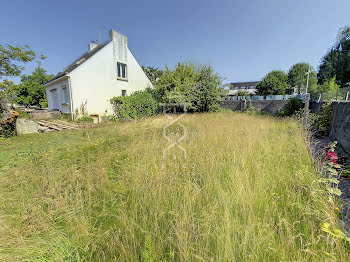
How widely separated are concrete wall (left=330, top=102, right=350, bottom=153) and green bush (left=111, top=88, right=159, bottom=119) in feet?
34.4

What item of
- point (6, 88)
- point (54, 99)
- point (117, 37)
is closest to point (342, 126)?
point (6, 88)

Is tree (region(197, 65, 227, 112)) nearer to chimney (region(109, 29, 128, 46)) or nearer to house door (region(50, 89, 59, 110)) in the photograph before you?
chimney (region(109, 29, 128, 46))

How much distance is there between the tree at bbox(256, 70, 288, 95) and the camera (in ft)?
96.3

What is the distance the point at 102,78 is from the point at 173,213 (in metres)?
13.4

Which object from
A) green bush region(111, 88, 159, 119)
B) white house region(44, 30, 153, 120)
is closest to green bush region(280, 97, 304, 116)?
green bush region(111, 88, 159, 119)

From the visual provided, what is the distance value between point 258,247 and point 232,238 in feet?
0.69

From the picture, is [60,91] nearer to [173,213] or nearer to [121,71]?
[121,71]

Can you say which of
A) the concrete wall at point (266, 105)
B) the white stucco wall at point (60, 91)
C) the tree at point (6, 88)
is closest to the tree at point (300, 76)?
the concrete wall at point (266, 105)

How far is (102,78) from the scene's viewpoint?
1216 centimetres

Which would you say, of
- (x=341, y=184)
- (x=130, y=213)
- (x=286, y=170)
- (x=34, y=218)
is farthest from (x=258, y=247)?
(x=341, y=184)

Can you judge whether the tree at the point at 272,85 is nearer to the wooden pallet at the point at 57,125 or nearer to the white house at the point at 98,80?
the white house at the point at 98,80

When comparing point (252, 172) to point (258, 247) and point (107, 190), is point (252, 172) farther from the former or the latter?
Answer: point (107, 190)

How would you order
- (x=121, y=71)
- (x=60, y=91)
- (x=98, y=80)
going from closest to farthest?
(x=98, y=80) < (x=60, y=91) < (x=121, y=71)

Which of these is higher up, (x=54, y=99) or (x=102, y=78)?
(x=102, y=78)
